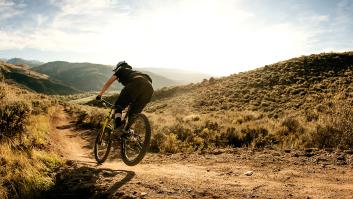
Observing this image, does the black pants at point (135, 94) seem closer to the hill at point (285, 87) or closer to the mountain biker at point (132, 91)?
the mountain biker at point (132, 91)

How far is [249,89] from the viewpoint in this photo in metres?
42.0

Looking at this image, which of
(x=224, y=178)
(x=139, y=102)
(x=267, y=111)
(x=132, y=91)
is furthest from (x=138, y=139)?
(x=267, y=111)

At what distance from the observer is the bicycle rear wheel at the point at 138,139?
22.3ft

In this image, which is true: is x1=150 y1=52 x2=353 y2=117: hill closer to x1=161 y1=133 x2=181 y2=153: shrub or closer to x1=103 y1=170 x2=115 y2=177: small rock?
x1=161 y1=133 x2=181 y2=153: shrub

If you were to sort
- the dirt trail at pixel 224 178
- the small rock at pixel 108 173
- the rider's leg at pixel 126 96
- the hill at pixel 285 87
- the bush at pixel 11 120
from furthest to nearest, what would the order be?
the hill at pixel 285 87 → the bush at pixel 11 120 → the rider's leg at pixel 126 96 → the small rock at pixel 108 173 → the dirt trail at pixel 224 178

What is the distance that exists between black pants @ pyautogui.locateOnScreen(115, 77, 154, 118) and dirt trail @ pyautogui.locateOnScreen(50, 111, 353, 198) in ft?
4.64

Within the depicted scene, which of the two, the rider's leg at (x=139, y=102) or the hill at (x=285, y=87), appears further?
the hill at (x=285, y=87)

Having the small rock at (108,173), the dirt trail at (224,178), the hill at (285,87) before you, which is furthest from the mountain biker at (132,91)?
the hill at (285,87)

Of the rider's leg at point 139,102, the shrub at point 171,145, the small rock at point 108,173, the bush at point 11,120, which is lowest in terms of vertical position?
the shrub at point 171,145

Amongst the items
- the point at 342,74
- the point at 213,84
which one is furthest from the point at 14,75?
the point at 342,74

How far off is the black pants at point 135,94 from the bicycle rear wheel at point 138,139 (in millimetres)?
224

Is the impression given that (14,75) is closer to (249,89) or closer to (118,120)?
(249,89)

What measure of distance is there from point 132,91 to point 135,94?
0.31 ft

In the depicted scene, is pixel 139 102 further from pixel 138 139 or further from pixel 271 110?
pixel 271 110
